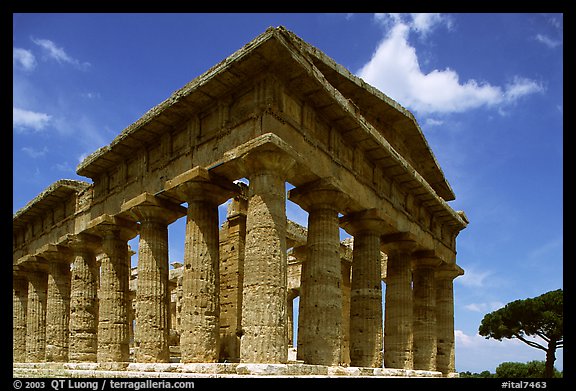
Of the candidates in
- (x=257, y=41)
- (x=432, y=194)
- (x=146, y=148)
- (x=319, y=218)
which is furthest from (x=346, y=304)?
(x=257, y=41)

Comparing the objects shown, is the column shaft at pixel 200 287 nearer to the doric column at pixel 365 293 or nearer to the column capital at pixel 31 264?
the doric column at pixel 365 293

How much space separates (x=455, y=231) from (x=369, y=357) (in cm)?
1033

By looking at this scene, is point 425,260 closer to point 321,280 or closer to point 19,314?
point 321,280

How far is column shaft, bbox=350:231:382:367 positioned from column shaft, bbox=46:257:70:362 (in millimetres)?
12096

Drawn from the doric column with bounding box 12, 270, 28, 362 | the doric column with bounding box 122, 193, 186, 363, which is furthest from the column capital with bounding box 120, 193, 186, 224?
the doric column with bounding box 12, 270, 28, 362

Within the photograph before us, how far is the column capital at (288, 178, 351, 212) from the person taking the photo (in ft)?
50.9

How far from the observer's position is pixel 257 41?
1305 centimetres

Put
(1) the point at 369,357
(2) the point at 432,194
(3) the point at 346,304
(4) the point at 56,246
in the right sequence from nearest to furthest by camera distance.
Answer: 1. (1) the point at 369,357
2. (2) the point at 432,194
3. (4) the point at 56,246
4. (3) the point at 346,304

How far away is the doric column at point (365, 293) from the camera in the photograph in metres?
17.3

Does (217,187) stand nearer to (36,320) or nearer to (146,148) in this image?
(146,148)

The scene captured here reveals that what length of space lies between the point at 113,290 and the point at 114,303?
0.47 meters

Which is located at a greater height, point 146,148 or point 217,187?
point 146,148

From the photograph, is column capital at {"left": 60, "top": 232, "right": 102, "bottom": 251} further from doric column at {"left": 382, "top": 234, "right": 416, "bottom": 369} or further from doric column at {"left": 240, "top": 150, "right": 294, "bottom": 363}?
doric column at {"left": 382, "top": 234, "right": 416, "bottom": 369}

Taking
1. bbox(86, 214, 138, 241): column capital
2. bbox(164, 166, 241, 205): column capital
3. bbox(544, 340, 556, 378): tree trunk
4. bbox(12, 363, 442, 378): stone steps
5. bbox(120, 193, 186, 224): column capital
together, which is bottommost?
bbox(544, 340, 556, 378): tree trunk
